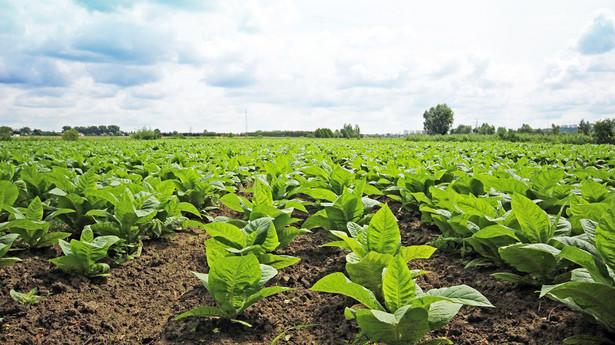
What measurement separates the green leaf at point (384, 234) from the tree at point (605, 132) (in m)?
50.7

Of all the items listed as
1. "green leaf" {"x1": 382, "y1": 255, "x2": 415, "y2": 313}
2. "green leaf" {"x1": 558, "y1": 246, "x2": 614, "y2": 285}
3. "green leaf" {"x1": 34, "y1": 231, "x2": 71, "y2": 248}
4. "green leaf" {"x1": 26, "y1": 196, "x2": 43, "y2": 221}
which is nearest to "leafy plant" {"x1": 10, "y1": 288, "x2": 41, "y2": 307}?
"green leaf" {"x1": 34, "y1": 231, "x2": 71, "y2": 248}

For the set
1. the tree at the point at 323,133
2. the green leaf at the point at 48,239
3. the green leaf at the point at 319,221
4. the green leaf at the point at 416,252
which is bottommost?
the green leaf at the point at 48,239

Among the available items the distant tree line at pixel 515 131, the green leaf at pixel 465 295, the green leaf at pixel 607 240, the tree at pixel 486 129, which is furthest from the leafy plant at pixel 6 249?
the tree at pixel 486 129

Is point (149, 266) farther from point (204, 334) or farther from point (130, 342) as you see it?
point (204, 334)

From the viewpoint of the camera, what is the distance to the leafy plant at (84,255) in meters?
2.62

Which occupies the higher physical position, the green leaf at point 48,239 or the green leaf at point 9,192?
the green leaf at point 9,192

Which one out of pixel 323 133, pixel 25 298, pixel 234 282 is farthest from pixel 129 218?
pixel 323 133

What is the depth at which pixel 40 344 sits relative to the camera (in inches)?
82.9

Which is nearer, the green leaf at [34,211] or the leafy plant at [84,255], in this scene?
the leafy plant at [84,255]

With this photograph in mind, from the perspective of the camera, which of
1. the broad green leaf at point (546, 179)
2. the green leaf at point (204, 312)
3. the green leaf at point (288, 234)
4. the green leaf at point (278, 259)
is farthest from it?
the broad green leaf at point (546, 179)

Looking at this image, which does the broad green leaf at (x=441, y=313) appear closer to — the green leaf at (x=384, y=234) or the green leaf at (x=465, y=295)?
the green leaf at (x=465, y=295)

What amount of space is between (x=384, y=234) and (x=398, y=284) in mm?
550

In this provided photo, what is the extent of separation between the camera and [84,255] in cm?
266

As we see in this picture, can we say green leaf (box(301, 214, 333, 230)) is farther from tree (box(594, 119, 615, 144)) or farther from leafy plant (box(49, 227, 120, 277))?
tree (box(594, 119, 615, 144))
